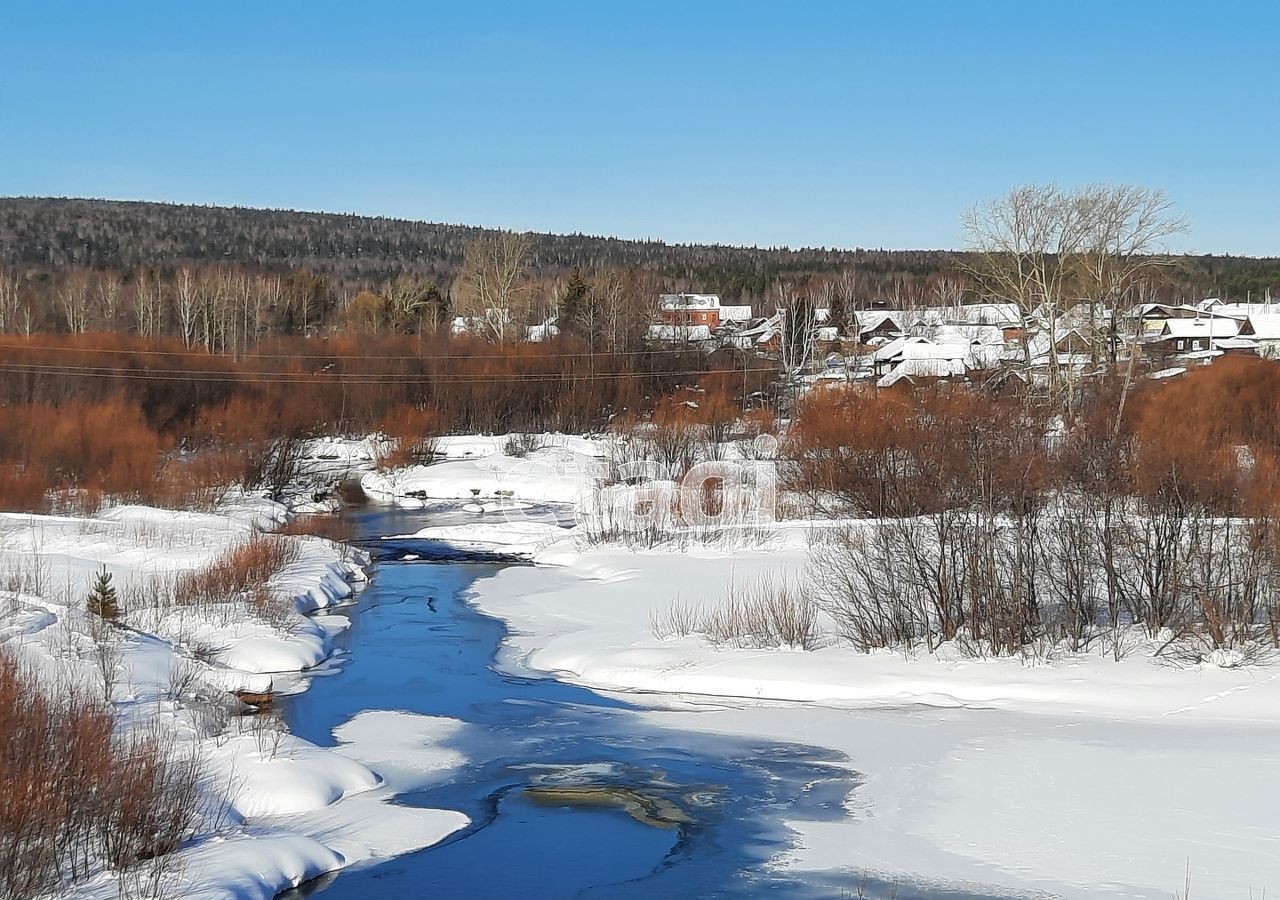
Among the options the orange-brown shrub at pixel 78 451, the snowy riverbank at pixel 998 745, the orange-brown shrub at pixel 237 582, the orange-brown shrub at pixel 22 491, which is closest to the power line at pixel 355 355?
the orange-brown shrub at pixel 78 451

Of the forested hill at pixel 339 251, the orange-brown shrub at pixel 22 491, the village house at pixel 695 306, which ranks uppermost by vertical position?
the forested hill at pixel 339 251

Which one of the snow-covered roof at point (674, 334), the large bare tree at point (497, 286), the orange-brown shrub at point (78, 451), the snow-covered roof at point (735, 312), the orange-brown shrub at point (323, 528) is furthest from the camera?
the snow-covered roof at point (735, 312)

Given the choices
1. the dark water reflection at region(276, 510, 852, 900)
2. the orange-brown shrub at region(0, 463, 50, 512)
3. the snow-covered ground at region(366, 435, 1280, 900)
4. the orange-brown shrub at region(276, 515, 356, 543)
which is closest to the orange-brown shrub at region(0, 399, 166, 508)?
the orange-brown shrub at region(0, 463, 50, 512)

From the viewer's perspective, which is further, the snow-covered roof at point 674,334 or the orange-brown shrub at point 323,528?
the snow-covered roof at point 674,334

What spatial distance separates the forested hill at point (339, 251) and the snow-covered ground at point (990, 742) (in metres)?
114

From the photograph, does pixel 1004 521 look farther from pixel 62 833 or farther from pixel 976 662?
pixel 62 833

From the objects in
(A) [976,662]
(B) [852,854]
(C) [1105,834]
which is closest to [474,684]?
(A) [976,662]

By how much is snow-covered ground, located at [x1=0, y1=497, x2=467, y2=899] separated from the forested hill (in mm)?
108943

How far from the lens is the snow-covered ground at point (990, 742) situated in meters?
10.1

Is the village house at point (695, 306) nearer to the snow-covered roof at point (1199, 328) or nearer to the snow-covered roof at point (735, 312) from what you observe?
the snow-covered roof at point (735, 312)

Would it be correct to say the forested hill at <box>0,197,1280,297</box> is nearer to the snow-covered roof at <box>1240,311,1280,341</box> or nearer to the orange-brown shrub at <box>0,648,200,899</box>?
the snow-covered roof at <box>1240,311,1280,341</box>

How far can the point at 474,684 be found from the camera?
57.7ft

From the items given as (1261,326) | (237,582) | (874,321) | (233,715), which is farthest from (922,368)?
(233,715)

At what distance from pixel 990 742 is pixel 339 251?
160m
